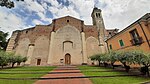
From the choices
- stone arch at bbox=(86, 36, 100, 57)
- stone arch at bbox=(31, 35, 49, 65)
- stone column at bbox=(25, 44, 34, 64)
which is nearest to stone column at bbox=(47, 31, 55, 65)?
stone arch at bbox=(31, 35, 49, 65)

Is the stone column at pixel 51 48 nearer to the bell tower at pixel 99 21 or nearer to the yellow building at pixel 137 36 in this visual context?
the bell tower at pixel 99 21

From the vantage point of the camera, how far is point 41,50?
2559cm

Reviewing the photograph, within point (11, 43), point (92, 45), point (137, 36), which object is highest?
point (11, 43)

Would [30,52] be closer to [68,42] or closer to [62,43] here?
[62,43]

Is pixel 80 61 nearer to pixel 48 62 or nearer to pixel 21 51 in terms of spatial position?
pixel 48 62

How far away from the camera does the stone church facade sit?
971 inches

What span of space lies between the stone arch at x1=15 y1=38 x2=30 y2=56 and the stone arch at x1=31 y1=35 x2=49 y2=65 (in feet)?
11.7

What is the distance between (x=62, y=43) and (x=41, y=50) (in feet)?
17.6

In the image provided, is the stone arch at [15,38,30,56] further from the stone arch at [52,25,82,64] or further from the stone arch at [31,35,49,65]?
the stone arch at [52,25,82,64]

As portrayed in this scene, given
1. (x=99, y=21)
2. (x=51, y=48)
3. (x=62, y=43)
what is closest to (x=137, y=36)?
(x=62, y=43)

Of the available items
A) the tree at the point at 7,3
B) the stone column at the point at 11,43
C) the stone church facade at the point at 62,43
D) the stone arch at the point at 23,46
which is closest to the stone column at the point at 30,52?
the stone church facade at the point at 62,43

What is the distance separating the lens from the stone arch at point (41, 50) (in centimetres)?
2470

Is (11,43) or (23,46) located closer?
(23,46)

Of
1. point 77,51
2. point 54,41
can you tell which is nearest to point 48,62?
point 54,41
